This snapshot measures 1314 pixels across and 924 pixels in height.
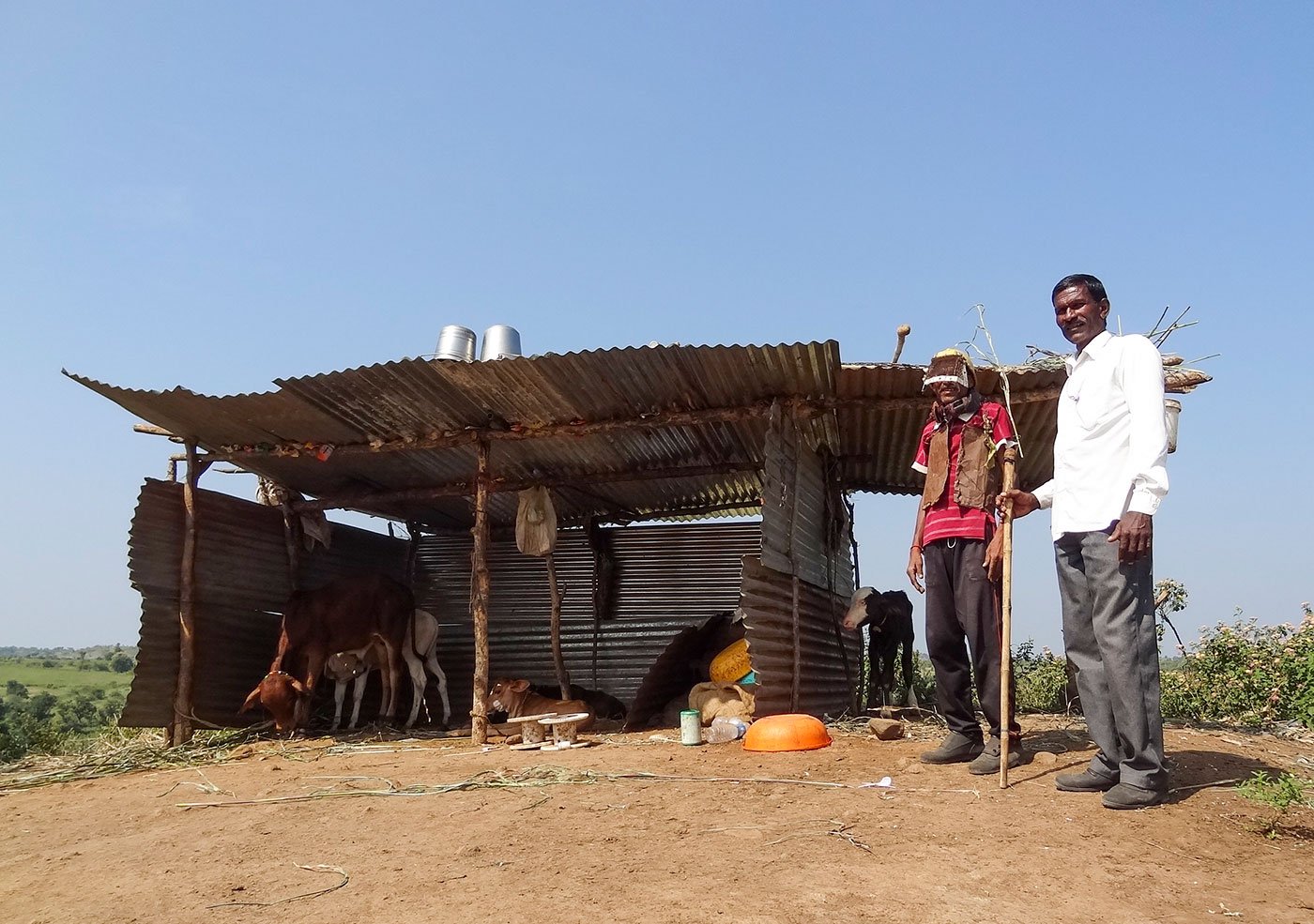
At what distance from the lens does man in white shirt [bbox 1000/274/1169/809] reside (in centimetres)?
351

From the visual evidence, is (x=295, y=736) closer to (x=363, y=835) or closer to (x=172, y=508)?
(x=172, y=508)

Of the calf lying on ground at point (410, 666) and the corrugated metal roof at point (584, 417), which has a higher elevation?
the corrugated metal roof at point (584, 417)

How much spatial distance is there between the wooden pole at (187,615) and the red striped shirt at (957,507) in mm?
7255

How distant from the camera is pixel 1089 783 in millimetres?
3746

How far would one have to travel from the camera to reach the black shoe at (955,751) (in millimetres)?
4574

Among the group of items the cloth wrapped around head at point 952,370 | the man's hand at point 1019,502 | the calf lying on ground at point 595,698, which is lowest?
the calf lying on ground at point 595,698

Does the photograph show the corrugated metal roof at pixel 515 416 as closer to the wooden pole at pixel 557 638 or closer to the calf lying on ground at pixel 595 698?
the wooden pole at pixel 557 638

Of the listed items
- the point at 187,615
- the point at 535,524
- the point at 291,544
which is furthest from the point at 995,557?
the point at 291,544

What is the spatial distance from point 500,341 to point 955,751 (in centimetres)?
551

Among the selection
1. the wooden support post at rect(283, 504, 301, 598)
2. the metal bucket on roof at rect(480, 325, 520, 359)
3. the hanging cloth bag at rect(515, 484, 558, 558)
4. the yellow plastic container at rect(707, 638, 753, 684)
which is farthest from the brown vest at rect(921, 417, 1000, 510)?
the wooden support post at rect(283, 504, 301, 598)

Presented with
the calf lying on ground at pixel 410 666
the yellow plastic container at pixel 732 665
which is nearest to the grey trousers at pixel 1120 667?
the yellow plastic container at pixel 732 665

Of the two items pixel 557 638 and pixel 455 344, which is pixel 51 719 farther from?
pixel 455 344

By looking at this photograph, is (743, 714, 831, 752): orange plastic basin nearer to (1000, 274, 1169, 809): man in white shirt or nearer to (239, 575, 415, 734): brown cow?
(1000, 274, 1169, 809): man in white shirt

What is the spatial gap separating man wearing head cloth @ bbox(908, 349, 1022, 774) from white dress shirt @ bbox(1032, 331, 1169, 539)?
53cm
